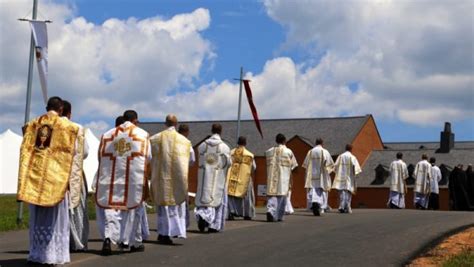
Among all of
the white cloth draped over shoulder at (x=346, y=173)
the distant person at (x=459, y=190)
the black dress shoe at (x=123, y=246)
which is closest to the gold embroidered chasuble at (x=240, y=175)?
the white cloth draped over shoulder at (x=346, y=173)

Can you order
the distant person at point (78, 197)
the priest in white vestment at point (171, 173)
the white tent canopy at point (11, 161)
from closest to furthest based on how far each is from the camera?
the distant person at point (78, 197) → the priest in white vestment at point (171, 173) → the white tent canopy at point (11, 161)

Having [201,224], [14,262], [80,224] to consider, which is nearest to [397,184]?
[201,224]

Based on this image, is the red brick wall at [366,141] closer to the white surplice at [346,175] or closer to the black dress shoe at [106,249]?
the white surplice at [346,175]

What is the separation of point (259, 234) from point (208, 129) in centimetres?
6608

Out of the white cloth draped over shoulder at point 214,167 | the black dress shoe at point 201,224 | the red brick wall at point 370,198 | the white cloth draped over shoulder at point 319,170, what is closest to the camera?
the black dress shoe at point 201,224

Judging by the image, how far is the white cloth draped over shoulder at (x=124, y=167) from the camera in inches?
485

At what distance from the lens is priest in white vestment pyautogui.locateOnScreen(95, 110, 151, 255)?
1218 cm

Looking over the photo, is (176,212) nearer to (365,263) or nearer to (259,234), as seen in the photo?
(259,234)

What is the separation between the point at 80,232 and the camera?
1219cm

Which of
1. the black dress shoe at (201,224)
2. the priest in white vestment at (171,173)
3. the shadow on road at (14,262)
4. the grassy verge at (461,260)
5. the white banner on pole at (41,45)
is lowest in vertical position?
the shadow on road at (14,262)

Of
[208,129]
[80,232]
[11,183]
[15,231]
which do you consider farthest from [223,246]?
[208,129]

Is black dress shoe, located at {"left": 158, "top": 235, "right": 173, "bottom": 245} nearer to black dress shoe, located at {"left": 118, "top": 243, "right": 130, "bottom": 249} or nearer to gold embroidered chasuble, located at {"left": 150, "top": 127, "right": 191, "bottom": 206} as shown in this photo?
gold embroidered chasuble, located at {"left": 150, "top": 127, "right": 191, "bottom": 206}

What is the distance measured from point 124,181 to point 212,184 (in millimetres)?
4087

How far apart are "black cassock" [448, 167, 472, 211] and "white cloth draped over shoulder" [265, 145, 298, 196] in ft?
42.0
